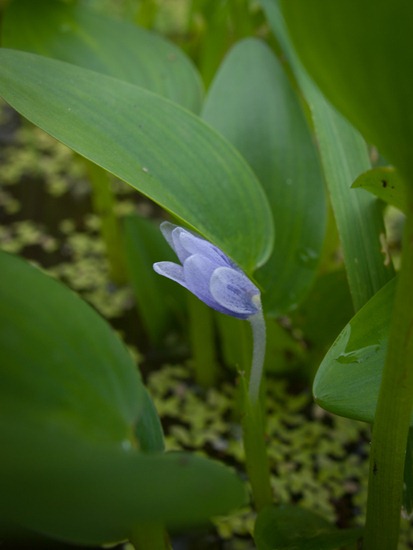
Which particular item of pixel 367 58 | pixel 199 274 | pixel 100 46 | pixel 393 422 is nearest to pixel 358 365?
pixel 393 422

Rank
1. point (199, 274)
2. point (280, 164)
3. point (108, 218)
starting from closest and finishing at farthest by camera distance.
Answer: point (199, 274) < point (280, 164) < point (108, 218)

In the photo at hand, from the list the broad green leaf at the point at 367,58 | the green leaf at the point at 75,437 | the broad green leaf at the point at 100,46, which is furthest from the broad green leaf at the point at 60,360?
the broad green leaf at the point at 100,46

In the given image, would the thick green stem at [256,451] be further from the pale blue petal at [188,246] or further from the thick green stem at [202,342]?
the thick green stem at [202,342]

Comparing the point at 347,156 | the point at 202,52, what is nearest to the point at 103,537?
the point at 347,156

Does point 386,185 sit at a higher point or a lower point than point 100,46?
higher

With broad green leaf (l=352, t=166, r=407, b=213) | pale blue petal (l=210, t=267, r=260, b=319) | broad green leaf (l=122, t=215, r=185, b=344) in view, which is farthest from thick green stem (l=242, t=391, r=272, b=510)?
broad green leaf (l=122, t=215, r=185, b=344)

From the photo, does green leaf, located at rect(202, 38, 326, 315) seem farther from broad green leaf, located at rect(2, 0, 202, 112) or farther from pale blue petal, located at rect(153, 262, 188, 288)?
pale blue petal, located at rect(153, 262, 188, 288)

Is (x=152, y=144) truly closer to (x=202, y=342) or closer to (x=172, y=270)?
(x=172, y=270)
